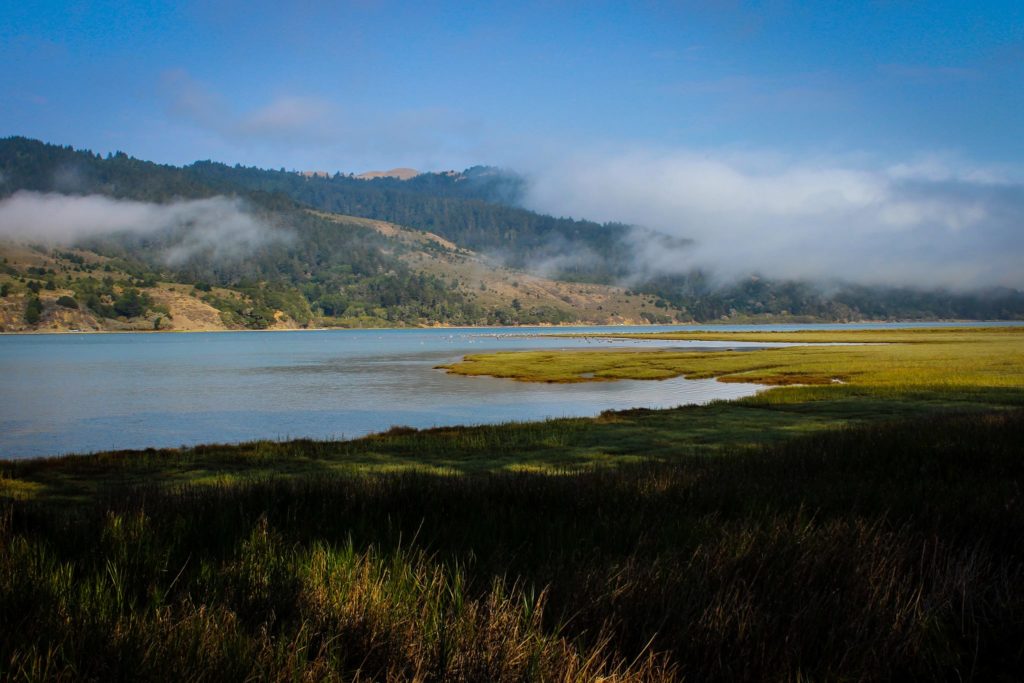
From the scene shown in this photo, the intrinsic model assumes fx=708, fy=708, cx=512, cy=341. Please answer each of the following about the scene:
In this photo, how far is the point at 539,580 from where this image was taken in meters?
4.11

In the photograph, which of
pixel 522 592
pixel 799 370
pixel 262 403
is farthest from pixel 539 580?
pixel 799 370

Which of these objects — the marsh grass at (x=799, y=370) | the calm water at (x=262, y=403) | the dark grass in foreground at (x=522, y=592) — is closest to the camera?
the dark grass in foreground at (x=522, y=592)

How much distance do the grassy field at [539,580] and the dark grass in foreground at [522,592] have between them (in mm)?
17

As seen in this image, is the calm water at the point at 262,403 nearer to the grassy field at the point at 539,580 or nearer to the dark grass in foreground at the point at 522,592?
the grassy field at the point at 539,580

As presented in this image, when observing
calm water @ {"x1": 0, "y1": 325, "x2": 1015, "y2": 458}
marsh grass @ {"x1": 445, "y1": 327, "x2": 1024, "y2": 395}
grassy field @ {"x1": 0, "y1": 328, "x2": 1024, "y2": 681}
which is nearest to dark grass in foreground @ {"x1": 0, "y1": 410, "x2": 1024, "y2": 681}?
grassy field @ {"x1": 0, "y1": 328, "x2": 1024, "y2": 681}

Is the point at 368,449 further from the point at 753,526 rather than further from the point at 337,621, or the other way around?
the point at 337,621

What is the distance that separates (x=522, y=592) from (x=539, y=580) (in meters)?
0.68

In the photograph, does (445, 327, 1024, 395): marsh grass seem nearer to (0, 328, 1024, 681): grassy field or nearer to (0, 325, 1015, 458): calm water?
(0, 325, 1015, 458): calm water

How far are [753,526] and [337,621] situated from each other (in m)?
3.37

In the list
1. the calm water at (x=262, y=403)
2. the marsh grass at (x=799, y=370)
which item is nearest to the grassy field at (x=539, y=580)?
the calm water at (x=262, y=403)

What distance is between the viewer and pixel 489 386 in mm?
43438

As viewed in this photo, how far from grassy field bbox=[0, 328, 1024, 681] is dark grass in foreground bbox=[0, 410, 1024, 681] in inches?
0.7

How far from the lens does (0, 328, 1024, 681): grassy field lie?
309 centimetres

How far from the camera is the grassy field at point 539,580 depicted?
309cm
